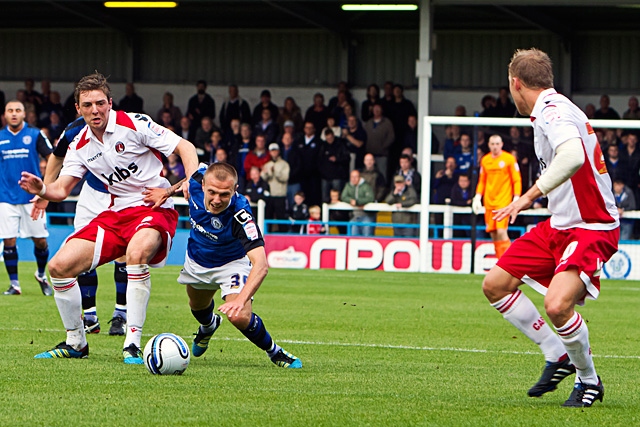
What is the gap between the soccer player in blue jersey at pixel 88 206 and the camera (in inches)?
348

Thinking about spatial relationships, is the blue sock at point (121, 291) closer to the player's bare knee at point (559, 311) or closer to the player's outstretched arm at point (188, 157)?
the player's outstretched arm at point (188, 157)

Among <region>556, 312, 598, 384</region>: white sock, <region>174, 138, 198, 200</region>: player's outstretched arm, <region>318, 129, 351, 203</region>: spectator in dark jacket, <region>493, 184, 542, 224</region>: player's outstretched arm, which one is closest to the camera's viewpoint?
<region>493, 184, 542, 224</region>: player's outstretched arm

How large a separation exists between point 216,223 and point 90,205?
184cm

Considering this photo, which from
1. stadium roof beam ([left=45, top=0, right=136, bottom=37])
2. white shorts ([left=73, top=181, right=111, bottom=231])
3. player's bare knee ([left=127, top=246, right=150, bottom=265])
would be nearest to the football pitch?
player's bare knee ([left=127, top=246, right=150, bottom=265])

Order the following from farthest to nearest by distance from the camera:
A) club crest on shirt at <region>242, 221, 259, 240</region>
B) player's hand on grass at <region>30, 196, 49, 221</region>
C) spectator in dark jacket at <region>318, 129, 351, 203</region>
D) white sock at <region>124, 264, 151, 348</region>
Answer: spectator in dark jacket at <region>318, 129, 351, 203</region> → player's hand on grass at <region>30, 196, 49, 221</region> → white sock at <region>124, 264, 151, 348</region> → club crest on shirt at <region>242, 221, 259, 240</region>

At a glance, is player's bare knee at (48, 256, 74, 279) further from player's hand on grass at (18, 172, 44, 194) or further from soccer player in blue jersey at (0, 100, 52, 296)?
soccer player in blue jersey at (0, 100, 52, 296)

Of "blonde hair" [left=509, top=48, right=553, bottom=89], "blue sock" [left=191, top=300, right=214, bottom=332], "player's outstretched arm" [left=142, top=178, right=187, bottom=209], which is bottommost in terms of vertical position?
"blue sock" [left=191, top=300, right=214, bottom=332]

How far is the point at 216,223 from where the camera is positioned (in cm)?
757

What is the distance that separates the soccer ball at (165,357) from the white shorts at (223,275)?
0.70 metres

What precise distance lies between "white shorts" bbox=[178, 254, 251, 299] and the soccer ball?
0.70m

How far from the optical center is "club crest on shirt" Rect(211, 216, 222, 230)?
7.55 metres

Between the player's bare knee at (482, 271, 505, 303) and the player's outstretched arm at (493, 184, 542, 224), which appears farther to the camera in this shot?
the player's bare knee at (482, 271, 505, 303)

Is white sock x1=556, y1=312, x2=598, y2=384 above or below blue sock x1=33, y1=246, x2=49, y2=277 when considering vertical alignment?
above

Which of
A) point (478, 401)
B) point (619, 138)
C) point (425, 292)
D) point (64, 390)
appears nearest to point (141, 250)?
point (64, 390)
